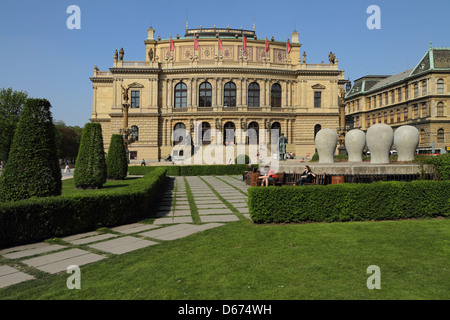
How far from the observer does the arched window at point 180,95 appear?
163ft

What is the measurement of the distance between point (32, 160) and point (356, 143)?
1663cm

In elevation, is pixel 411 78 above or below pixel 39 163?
above

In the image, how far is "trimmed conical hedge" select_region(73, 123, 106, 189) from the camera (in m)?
16.3

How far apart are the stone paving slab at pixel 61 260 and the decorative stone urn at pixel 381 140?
14674 millimetres

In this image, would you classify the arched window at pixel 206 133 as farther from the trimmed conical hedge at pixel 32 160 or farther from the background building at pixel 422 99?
the trimmed conical hedge at pixel 32 160

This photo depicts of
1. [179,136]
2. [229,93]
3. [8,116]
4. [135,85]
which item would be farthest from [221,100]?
[8,116]

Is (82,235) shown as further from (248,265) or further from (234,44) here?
(234,44)

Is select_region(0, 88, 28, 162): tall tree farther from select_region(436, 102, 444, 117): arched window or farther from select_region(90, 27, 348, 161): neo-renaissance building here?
select_region(436, 102, 444, 117): arched window

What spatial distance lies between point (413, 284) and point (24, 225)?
8702mm

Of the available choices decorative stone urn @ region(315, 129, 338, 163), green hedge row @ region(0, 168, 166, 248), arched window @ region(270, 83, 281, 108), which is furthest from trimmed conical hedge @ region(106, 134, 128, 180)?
arched window @ region(270, 83, 281, 108)

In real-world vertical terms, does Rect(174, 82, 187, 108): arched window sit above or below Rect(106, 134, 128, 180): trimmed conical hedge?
above

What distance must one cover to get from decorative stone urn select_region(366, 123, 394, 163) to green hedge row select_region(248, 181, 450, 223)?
5940 mm
